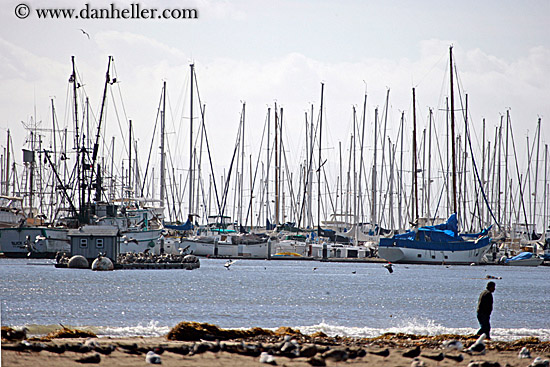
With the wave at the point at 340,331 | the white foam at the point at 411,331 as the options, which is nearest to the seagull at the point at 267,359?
the wave at the point at 340,331

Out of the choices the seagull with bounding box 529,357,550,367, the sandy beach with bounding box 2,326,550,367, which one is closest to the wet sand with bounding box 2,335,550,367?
the sandy beach with bounding box 2,326,550,367

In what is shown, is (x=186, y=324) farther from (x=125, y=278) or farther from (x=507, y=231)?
(x=507, y=231)

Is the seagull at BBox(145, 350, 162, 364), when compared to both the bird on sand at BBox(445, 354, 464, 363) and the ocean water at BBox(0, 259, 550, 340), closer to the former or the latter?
the bird on sand at BBox(445, 354, 464, 363)

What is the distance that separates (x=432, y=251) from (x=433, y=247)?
18.0 inches

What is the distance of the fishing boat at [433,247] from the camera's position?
8069cm

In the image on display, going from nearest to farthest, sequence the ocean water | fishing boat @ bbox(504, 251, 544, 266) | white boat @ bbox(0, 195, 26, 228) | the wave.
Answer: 1. the wave
2. the ocean water
3. white boat @ bbox(0, 195, 26, 228)
4. fishing boat @ bbox(504, 251, 544, 266)

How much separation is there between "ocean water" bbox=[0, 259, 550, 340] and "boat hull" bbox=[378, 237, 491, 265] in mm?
8831

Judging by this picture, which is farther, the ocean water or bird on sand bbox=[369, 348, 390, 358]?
the ocean water

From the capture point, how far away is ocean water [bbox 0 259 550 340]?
3052 cm

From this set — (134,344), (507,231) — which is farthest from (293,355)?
(507,231)

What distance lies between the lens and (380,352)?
61.1 ft

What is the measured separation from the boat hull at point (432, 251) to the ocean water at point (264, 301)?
29.0ft

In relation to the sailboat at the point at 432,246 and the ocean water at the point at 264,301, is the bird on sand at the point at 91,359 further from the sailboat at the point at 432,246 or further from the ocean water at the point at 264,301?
the sailboat at the point at 432,246

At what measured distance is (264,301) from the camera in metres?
42.0
